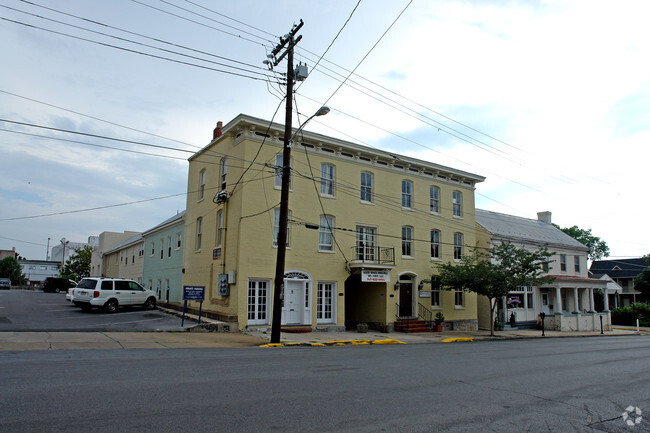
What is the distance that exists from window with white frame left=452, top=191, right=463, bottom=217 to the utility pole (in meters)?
16.4

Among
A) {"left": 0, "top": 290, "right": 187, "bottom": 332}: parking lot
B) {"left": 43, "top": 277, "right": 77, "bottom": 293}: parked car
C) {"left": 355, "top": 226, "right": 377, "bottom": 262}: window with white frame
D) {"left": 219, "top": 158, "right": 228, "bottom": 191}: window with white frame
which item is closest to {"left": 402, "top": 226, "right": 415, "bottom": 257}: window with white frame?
{"left": 355, "top": 226, "right": 377, "bottom": 262}: window with white frame

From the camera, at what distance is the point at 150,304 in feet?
87.3

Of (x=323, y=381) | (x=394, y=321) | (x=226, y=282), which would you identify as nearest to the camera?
(x=323, y=381)

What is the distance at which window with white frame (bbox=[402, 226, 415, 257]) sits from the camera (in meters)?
27.7

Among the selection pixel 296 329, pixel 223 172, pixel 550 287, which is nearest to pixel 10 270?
pixel 223 172

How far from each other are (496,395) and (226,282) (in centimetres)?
1560

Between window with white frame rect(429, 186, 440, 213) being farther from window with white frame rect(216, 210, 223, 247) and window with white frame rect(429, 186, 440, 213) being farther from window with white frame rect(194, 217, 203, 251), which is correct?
window with white frame rect(194, 217, 203, 251)

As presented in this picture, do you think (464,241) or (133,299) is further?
(464,241)

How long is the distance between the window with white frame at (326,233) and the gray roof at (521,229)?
13.5 meters

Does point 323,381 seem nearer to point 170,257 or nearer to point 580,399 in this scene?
point 580,399

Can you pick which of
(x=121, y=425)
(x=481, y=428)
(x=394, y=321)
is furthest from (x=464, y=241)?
(x=121, y=425)

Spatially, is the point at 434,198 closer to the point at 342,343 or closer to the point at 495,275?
the point at 495,275

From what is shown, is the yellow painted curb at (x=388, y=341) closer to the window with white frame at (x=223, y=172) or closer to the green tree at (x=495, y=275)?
the green tree at (x=495, y=275)

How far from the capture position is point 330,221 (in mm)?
24453
